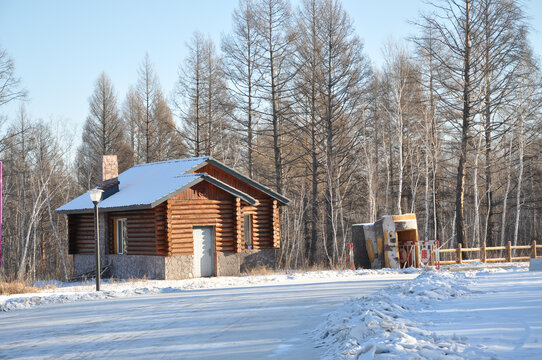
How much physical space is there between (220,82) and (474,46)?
647 inches

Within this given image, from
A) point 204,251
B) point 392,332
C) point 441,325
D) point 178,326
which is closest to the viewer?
point 392,332

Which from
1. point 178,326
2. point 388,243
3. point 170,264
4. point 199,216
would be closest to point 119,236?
point 170,264

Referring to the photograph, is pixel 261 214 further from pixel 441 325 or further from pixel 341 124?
pixel 441 325

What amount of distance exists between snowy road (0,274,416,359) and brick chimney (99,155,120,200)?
12.4 meters

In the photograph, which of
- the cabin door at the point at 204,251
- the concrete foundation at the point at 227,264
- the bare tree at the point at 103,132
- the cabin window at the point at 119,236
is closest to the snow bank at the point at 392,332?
the concrete foundation at the point at 227,264

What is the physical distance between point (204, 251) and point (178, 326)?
1451 cm

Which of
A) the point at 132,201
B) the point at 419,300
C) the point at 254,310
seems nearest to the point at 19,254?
the point at 132,201

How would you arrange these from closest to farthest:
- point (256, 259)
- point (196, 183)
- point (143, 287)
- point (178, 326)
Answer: point (178, 326), point (143, 287), point (196, 183), point (256, 259)

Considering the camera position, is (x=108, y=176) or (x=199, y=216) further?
(x=108, y=176)

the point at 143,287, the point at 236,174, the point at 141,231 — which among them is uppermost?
the point at 236,174

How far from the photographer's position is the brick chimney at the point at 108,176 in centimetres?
2925

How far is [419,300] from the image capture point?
12.0 metres

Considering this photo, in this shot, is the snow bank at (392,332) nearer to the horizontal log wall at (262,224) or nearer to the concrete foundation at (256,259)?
the concrete foundation at (256,259)

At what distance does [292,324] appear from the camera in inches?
457
